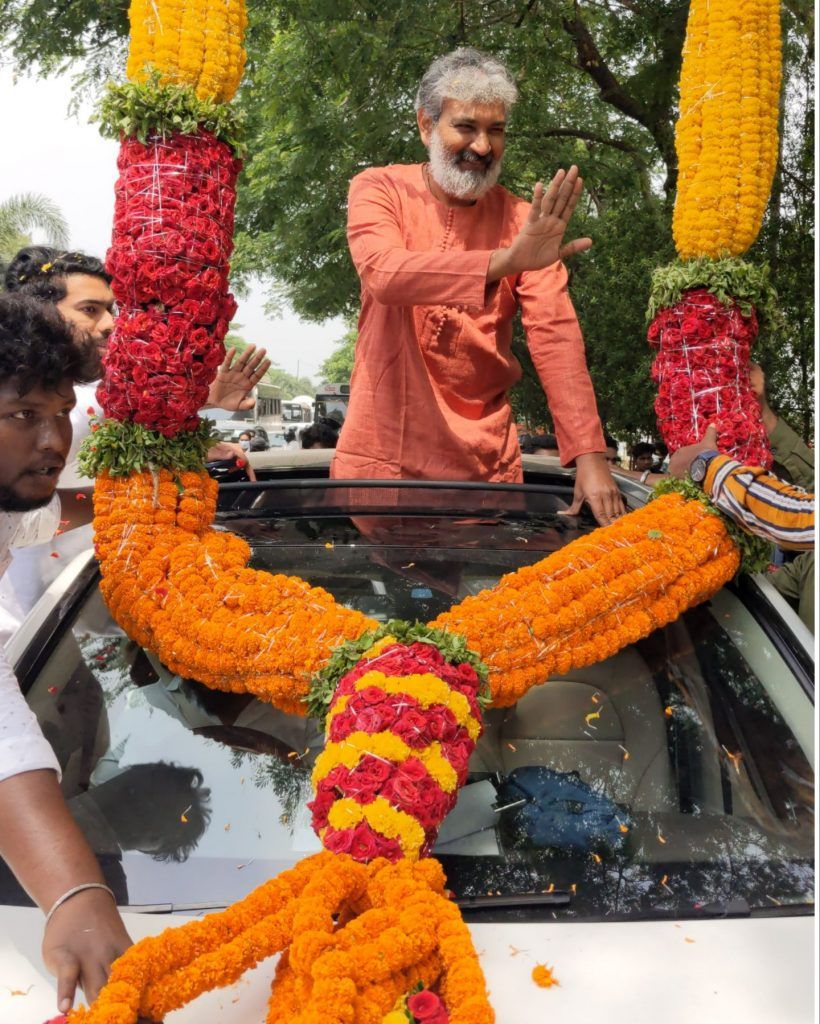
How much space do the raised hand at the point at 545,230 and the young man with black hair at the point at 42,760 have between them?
1114mm

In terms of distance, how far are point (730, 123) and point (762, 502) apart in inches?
47.1

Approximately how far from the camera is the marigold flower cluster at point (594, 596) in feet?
7.06

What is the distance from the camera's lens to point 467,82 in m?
3.18

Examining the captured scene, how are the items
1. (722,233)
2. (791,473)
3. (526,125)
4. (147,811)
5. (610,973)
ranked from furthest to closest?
(526,125) → (791,473) → (722,233) → (147,811) → (610,973)

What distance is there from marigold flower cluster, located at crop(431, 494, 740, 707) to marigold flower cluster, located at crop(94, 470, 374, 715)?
0.30m

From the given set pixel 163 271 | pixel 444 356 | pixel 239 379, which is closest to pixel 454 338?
pixel 444 356

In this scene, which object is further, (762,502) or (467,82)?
(467,82)

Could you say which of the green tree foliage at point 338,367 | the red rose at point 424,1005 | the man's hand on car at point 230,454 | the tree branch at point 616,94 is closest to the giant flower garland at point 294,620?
the red rose at point 424,1005

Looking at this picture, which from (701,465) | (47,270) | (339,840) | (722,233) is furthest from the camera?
(47,270)

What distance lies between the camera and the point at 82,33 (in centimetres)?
640

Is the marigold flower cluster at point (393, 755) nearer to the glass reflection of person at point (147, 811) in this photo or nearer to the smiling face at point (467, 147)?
the glass reflection of person at point (147, 811)

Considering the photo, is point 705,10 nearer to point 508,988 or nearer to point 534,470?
point 534,470

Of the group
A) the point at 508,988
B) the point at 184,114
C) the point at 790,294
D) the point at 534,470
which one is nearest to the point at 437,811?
the point at 508,988

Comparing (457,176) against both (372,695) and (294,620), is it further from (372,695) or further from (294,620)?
(372,695)
